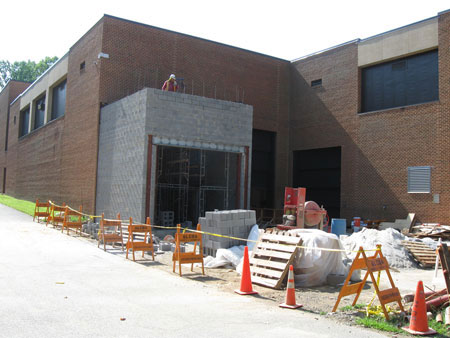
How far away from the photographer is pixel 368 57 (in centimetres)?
2612

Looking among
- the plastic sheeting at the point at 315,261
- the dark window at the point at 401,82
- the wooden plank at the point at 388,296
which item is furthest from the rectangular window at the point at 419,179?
the wooden plank at the point at 388,296

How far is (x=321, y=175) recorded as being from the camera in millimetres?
29859

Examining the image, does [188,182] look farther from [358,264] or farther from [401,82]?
[358,264]

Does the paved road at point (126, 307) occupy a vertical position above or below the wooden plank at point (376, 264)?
below

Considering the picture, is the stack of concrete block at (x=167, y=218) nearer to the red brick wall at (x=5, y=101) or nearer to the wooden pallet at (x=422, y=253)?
the wooden pallet at (x=422, y=253)

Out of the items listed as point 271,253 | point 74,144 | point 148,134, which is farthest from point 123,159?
point 271,253

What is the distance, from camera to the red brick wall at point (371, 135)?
73.1 ft

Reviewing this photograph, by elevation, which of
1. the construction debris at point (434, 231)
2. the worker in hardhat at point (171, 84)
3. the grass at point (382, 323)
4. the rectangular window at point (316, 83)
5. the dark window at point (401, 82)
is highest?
the rectangular window at point (316, 83)

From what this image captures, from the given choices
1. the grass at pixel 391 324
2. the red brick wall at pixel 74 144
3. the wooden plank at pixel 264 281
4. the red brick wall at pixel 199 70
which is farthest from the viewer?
the red brick wall at pixel 74 144

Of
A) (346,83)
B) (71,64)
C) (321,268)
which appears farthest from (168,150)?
(321,268)

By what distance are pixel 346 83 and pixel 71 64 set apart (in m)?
19.2

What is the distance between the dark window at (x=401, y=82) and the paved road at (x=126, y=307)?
753 inches

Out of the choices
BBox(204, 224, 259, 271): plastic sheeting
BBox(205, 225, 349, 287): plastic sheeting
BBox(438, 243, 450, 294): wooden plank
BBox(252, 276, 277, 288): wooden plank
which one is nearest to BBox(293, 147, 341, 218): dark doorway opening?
BBox(204, 224, 259, 271): plastic sheeting

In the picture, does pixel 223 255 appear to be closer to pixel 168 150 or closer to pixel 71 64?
pixel 168 150
